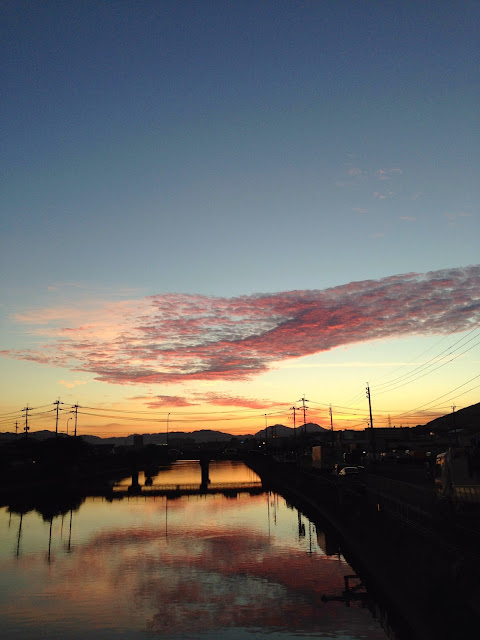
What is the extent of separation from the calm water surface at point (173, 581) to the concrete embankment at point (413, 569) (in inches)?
73.3

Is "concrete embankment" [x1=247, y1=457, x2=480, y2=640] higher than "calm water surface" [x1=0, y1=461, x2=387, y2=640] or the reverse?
higher

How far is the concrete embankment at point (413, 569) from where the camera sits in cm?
1997

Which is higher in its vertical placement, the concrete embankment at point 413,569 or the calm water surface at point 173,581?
the concrete embankment at point 413,569

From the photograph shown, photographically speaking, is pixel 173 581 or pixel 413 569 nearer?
pixel 413 569

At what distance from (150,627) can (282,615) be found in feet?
23.0

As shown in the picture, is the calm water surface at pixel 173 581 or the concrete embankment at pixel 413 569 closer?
the concrete embankment at pixel 413 569

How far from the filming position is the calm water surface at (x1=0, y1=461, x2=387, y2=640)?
1081 inches

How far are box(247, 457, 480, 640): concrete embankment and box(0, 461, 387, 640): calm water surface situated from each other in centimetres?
186

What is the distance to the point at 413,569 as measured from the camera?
26969mm

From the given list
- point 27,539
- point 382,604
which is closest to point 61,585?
point 382,604

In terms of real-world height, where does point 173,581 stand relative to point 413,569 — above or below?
below

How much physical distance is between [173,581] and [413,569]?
17.6m

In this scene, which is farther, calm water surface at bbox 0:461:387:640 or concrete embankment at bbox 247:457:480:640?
calm water surface at bbox 0:461:387:640

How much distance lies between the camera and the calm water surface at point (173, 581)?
27469 millimetres
